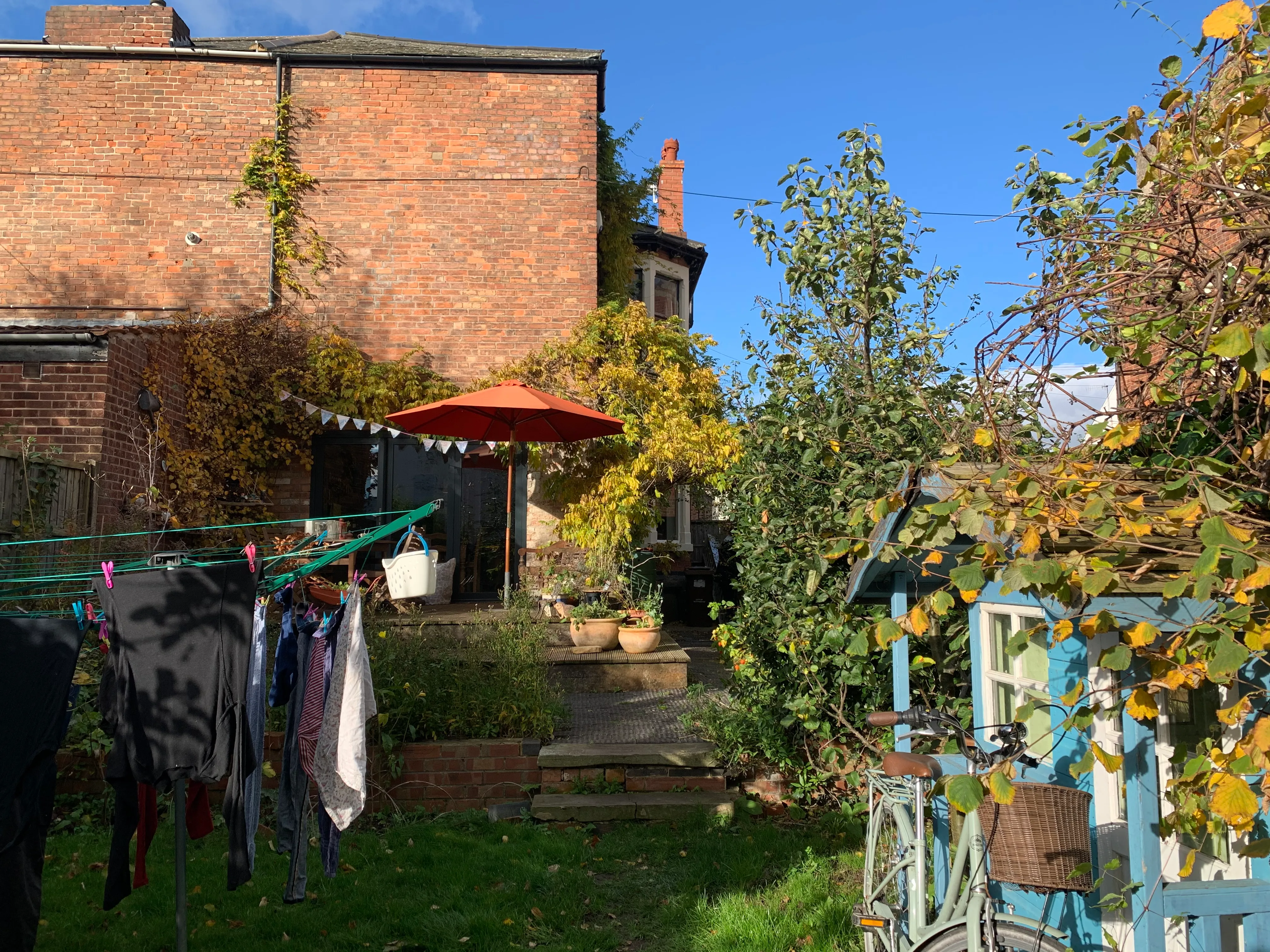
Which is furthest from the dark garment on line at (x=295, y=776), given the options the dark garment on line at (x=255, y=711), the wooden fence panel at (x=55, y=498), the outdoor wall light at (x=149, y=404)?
the outdoor wall light at (x=149, y=404)

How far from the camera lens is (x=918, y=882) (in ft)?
10.3

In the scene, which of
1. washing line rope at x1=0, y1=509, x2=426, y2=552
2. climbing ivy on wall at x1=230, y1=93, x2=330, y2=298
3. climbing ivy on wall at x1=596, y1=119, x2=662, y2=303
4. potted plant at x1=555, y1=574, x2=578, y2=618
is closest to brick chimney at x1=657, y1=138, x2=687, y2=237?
climbing ivy on wall at x1=596, y1=119, x2=662, y2=303

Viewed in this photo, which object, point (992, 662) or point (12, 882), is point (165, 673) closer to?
point (12, 882)

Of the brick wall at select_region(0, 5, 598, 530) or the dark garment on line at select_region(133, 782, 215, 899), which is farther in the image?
the brick wall at select_region(0, 5, 598, 530)

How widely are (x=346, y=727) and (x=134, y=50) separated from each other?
37.7 feet

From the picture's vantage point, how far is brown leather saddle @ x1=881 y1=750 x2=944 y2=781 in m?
3.01

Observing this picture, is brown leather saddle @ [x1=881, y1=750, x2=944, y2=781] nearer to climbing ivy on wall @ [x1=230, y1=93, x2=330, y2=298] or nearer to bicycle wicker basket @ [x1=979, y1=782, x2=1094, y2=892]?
bicycle wicker basket @ [x1=979, y1=782, x2=1094, y2=892]

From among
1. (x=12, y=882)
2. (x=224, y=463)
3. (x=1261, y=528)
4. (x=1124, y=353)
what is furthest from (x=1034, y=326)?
(x=224, y=463)

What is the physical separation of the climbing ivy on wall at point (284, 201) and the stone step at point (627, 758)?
7711mm

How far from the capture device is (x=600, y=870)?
5.05 meters

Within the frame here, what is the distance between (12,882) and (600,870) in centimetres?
301

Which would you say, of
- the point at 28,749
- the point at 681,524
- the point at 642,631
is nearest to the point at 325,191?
the point at 642,631

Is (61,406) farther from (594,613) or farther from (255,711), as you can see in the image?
(255,711)

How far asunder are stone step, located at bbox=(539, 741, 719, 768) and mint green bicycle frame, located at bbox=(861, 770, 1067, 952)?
230cm
